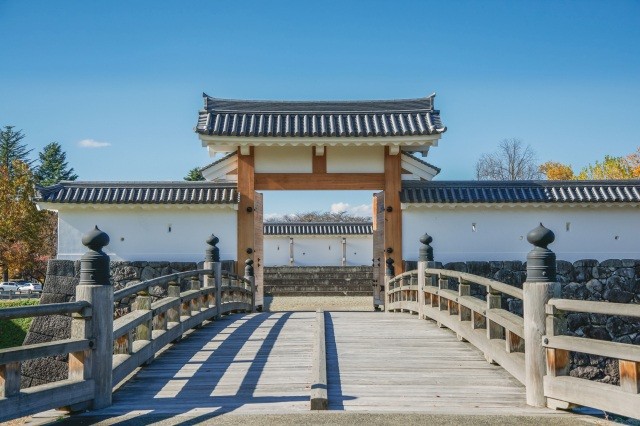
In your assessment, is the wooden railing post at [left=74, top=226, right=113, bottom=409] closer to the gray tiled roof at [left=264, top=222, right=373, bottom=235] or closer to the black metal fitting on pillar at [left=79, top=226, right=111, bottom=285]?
the black metal fitting on pillar at [left=79, top=226, right=111, bottom=285]

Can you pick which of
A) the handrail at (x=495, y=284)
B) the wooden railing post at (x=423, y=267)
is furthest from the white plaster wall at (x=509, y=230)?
the handrail at (x=495, y=284)

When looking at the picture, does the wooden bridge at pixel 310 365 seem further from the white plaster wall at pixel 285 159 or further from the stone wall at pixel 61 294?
the white plaster wall at pixel 285 159

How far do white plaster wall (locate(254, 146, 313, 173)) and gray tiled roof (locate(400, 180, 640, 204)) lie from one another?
2.49 m

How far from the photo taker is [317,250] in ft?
106

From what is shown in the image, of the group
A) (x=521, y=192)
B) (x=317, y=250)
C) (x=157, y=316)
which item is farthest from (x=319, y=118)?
(x=317, y=250)

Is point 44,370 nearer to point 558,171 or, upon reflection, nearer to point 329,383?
point 329,383

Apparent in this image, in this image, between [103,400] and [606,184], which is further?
[606,184]

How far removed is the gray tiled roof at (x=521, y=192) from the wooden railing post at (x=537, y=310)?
32.5ft

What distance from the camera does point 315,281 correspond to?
998 inches

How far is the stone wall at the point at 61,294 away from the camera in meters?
13.8

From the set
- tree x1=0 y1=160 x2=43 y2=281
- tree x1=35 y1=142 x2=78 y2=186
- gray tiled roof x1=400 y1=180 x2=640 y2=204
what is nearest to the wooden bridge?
gray tiled roof x1=400 y1=180 x2=640 y2=204

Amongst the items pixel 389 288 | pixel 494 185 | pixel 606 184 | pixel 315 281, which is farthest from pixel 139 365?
pixel 315 281

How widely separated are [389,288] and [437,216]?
2.13 meters

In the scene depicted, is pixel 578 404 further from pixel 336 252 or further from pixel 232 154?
pixel 336 252
